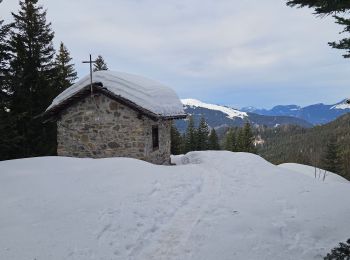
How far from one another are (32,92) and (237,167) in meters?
14.6

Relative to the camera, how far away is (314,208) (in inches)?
320

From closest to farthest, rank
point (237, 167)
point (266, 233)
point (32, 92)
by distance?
point (266, 233)
point (237, 167)
point (32, 92)

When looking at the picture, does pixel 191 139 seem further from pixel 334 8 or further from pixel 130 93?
pixel 334 8

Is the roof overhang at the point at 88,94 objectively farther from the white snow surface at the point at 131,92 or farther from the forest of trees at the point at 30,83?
the forest of trees at the point at 30,83

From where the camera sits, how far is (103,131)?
49.7ft

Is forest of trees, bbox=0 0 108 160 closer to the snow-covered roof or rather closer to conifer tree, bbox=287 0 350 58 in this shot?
the snow-covered roof

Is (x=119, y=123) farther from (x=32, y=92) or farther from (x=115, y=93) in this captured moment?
(x=32, y=92)

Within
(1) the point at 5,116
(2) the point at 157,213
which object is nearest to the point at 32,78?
(1) the point at 5,116

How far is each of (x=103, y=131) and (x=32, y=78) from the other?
9.52 meters

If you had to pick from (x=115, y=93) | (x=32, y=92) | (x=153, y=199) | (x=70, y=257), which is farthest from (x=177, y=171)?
(x=32, y=92)

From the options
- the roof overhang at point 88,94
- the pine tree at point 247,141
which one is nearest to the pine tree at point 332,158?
the pine tree at point 247,141

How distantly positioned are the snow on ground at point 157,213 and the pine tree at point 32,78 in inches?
372

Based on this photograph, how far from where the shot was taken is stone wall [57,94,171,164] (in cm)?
1487

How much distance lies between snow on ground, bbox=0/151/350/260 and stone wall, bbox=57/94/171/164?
10.1 ft
